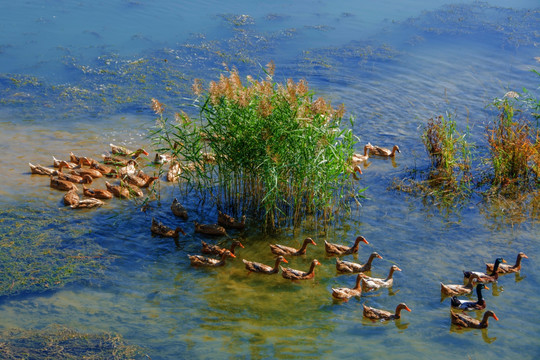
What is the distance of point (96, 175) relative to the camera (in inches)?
579

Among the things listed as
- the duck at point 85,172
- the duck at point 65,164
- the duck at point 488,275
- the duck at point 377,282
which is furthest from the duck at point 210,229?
the duck at point 488,275

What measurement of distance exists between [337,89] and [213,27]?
291 inches

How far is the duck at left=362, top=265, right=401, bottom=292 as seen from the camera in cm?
1102

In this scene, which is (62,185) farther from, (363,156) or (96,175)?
(363,156)

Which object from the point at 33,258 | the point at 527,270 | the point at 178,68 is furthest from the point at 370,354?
the point at 178,68

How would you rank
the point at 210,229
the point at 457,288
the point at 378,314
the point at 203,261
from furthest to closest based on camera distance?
the point at 210,229 < the point at 203,261 < the point at 457,288 < the point at 378,314

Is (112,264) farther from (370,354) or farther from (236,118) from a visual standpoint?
(370,354)

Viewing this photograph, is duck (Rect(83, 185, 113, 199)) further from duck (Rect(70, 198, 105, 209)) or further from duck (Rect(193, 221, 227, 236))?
duck (Rect(193, 221, 227, 236))

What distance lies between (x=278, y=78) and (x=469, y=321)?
12.5 meters

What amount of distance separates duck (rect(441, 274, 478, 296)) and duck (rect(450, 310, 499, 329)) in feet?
2.40

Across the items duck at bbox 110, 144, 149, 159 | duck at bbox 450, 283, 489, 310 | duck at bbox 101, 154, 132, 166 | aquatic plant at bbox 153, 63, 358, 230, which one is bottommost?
duck at bbox 450, 283, 489, 310

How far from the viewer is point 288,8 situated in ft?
92.8


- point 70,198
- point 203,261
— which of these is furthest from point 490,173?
point 70,198

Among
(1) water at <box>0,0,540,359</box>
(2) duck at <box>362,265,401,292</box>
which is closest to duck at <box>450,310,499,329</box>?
(1) water at <box>0,0,540,359</box>
